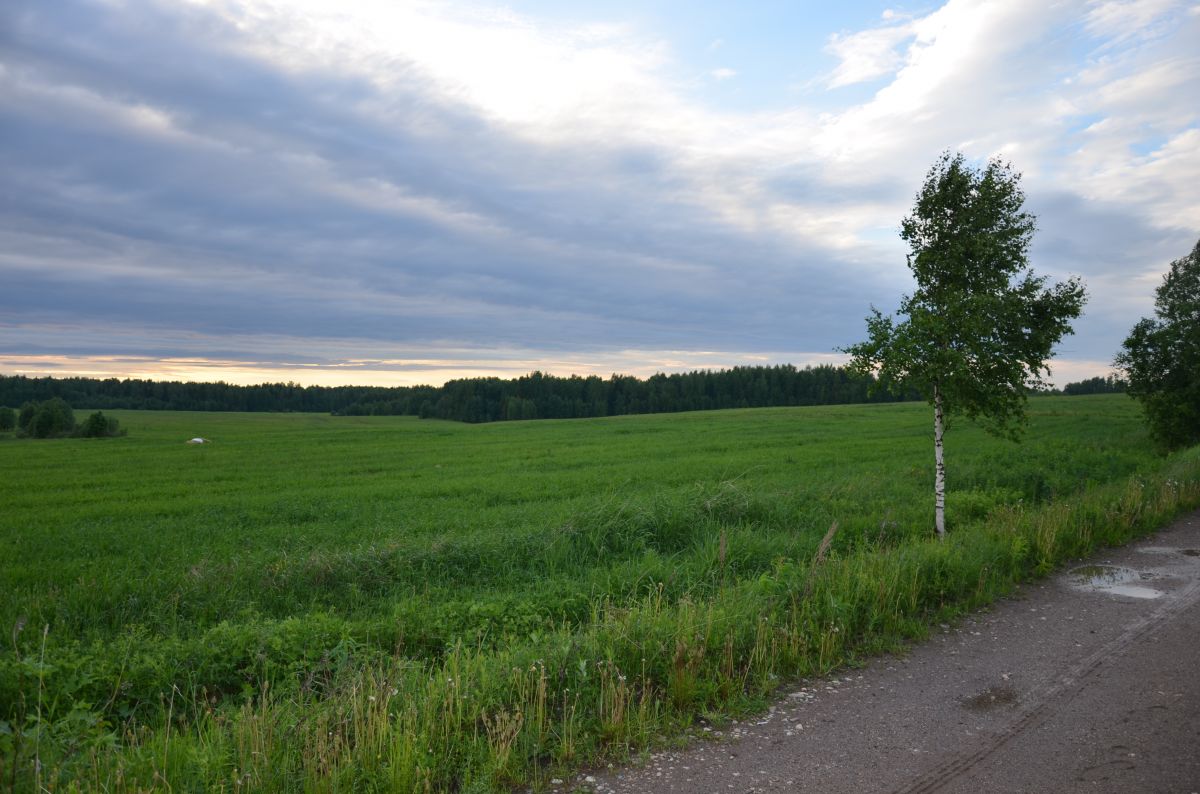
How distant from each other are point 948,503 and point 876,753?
11626 millimetres

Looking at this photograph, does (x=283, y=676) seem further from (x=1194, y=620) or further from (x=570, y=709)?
(x=1194, y=620)

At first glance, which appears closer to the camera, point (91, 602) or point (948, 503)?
point (91, 602)

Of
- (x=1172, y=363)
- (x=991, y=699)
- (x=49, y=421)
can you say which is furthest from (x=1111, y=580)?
(x=49, y=421)

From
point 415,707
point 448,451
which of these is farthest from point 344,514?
point 448,451

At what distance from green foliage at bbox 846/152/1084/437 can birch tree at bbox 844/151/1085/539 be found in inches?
0.6

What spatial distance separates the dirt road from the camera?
4.43m

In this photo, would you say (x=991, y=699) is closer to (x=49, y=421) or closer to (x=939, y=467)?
(x=939, y=467)

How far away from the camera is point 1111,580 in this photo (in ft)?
30.5

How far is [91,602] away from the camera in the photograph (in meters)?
9.35

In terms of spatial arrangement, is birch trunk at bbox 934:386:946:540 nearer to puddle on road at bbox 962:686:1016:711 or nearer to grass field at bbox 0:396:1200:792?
grass field at bbox 0:396:1200:792

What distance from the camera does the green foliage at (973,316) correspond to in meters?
11.0

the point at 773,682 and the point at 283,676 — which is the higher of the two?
the point at 773,682

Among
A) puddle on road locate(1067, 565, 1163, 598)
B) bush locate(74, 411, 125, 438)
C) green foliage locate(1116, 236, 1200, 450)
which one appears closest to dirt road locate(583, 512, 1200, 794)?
puddle on road locate(1067, 565, 1163, 598)

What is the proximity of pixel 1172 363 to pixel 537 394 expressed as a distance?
3610 inches
